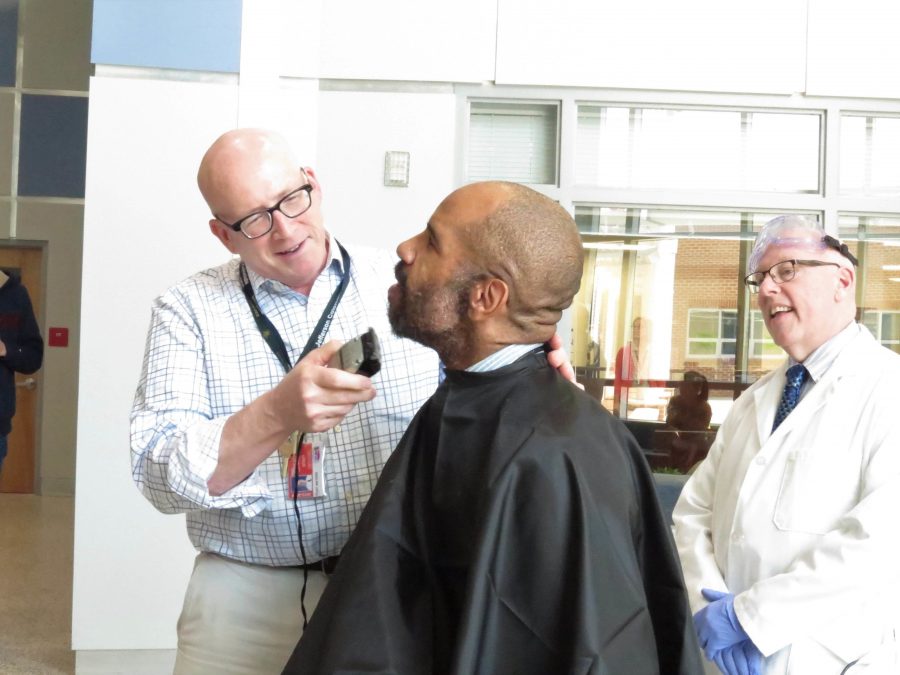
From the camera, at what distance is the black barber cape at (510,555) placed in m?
1.32

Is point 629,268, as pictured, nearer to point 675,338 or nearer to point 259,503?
point 675,338

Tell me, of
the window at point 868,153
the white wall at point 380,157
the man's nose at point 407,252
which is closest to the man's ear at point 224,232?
the man's nose at point 407,252

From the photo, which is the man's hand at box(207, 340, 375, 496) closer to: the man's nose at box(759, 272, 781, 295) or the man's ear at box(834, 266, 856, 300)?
the man's nose at box(759, 272, 781, 295)

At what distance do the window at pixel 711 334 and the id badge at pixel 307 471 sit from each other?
12.7 ft

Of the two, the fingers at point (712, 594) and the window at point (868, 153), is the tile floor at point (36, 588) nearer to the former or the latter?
the fingers at point (712, 594)

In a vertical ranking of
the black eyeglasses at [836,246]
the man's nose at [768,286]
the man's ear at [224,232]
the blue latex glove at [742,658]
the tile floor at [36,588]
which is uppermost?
the black eyeglasses at [836,246]

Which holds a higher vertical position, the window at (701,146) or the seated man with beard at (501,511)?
the window at (701,146)

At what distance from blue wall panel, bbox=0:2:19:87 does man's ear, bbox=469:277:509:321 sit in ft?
30.1

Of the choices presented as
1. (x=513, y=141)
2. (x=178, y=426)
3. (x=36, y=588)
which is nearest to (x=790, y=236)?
(x=178, y=426)

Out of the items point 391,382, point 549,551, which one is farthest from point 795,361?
point 549,551

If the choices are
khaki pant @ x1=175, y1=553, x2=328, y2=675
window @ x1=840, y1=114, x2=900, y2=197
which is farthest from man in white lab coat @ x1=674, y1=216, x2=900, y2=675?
window @ x1=840, y1=114, x2=900, y2=197

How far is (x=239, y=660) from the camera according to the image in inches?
71.2

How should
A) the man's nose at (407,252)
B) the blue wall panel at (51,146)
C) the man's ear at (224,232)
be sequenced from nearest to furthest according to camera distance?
the man's nose at (407,252) < the man's ear at (224,232) < the blue wall panel at (51,146)

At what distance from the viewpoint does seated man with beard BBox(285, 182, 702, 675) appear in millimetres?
1329
